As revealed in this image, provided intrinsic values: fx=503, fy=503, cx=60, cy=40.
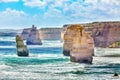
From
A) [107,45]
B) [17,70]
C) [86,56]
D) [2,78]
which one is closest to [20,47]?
[86,56]

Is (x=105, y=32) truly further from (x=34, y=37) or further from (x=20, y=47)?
(x=20, y=47)

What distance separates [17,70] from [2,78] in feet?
35.8

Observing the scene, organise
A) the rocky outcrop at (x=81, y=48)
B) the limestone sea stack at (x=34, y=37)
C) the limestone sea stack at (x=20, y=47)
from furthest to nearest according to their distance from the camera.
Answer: the limestone sea stack at (x=34, y=37) < the limestone sea stack at (x=20, y=47) < the rocky outcrop at (x=81, y=48)

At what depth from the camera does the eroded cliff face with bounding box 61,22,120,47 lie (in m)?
184

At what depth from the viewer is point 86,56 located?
75.0 metres

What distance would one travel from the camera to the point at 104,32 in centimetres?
18800

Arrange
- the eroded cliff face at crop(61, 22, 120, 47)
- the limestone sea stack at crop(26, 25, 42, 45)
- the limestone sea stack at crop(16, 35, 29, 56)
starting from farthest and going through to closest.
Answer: the eroded cliff face at crop(61, 22, 120, 47), the limestone sea stack at crop(26, 25, 42, 45), the limestone sea stack at crop(16, 35, 29, 56)

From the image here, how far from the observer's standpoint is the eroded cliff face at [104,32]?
18412cm

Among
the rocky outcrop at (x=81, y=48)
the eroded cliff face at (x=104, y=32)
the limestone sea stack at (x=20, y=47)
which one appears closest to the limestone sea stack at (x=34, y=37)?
the eroded cliff face at (x=104, y=32)

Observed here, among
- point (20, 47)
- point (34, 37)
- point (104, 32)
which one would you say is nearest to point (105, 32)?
point (104, 32)

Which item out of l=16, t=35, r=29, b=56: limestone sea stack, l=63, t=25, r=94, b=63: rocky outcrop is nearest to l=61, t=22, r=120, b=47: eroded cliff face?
l=16, t=35, r=29, b=56: limestone sea stack

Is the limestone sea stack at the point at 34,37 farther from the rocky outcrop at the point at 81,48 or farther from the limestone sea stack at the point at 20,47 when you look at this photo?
the rocky outcrop at the point at 81,48

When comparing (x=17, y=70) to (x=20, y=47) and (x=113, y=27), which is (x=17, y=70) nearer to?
(x=20, y=47)

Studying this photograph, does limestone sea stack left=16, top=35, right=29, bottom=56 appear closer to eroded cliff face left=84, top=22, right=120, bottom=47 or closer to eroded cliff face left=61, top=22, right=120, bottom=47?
eroded cliff face left=61, top=22, right=120, bottom=47
